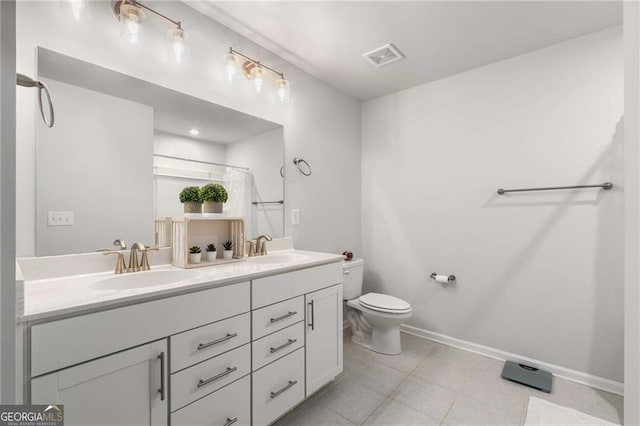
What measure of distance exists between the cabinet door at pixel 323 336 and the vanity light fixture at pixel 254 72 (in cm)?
148

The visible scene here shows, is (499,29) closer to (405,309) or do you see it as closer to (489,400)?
(405,309)

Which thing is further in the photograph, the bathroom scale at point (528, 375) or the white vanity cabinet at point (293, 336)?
the bathroom scale at point (528, 375)

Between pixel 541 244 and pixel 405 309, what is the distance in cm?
111

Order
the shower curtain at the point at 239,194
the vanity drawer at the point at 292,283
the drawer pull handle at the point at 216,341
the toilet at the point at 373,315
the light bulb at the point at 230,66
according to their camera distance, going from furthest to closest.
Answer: the toilet at the point at 373,315 → the shower curtain at the point at 239,194 → the light bulb at the point at 230,66 → the vanity drawer at the point at 292,283 → the drawer pull handle at the point at 216,341

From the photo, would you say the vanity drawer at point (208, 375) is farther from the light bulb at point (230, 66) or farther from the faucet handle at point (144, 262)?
the light bulb at point (230, 66)

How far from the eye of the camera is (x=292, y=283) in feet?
4.95

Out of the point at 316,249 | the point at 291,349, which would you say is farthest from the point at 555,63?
the point at 291,349

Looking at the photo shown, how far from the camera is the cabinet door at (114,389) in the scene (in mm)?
819

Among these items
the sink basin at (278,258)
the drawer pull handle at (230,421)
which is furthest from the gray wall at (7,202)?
the sink basin at (278,258)

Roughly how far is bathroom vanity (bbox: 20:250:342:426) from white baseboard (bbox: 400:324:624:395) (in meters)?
1.28

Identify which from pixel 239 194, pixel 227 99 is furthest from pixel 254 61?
pixel 239 194

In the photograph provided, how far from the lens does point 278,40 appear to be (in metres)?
2.00

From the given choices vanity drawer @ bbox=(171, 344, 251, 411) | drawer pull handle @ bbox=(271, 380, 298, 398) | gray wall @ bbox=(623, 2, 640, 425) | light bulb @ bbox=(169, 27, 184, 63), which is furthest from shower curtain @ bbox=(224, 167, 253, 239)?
gray wall @ bbox=(623, 2, 640, 425)

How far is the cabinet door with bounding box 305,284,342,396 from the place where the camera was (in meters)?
1.62
